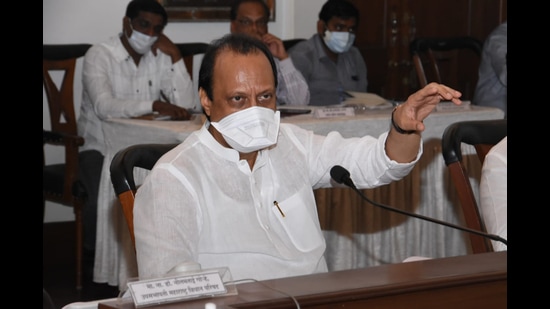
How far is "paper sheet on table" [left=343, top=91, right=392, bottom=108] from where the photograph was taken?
4.66 m

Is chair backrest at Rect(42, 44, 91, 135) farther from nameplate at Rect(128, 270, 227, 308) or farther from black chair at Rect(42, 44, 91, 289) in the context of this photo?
nameplate at Rect(128, 270, 227, 308)

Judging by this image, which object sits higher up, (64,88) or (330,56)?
(330,56)

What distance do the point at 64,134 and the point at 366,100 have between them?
1.46 meters

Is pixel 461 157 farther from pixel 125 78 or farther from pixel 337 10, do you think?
pixel 337 10

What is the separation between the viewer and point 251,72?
2.27m

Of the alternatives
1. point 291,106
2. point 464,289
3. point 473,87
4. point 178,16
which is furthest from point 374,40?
point 464,289

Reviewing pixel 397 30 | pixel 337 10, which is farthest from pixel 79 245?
pixel 397 30

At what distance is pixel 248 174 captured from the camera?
7.54ft

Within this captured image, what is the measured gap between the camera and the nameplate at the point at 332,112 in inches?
166

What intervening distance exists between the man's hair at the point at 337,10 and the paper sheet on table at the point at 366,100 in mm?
438

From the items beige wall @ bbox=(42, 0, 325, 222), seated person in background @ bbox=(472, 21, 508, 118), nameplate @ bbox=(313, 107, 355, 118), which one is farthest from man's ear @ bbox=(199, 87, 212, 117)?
seated person in background @ bbox=(472, 21, 508, 118)

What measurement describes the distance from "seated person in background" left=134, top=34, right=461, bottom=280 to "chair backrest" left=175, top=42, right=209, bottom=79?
299 centimetres

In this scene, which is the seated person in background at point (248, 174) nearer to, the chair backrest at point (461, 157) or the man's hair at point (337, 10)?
the chair backrest at point (461, 157)
